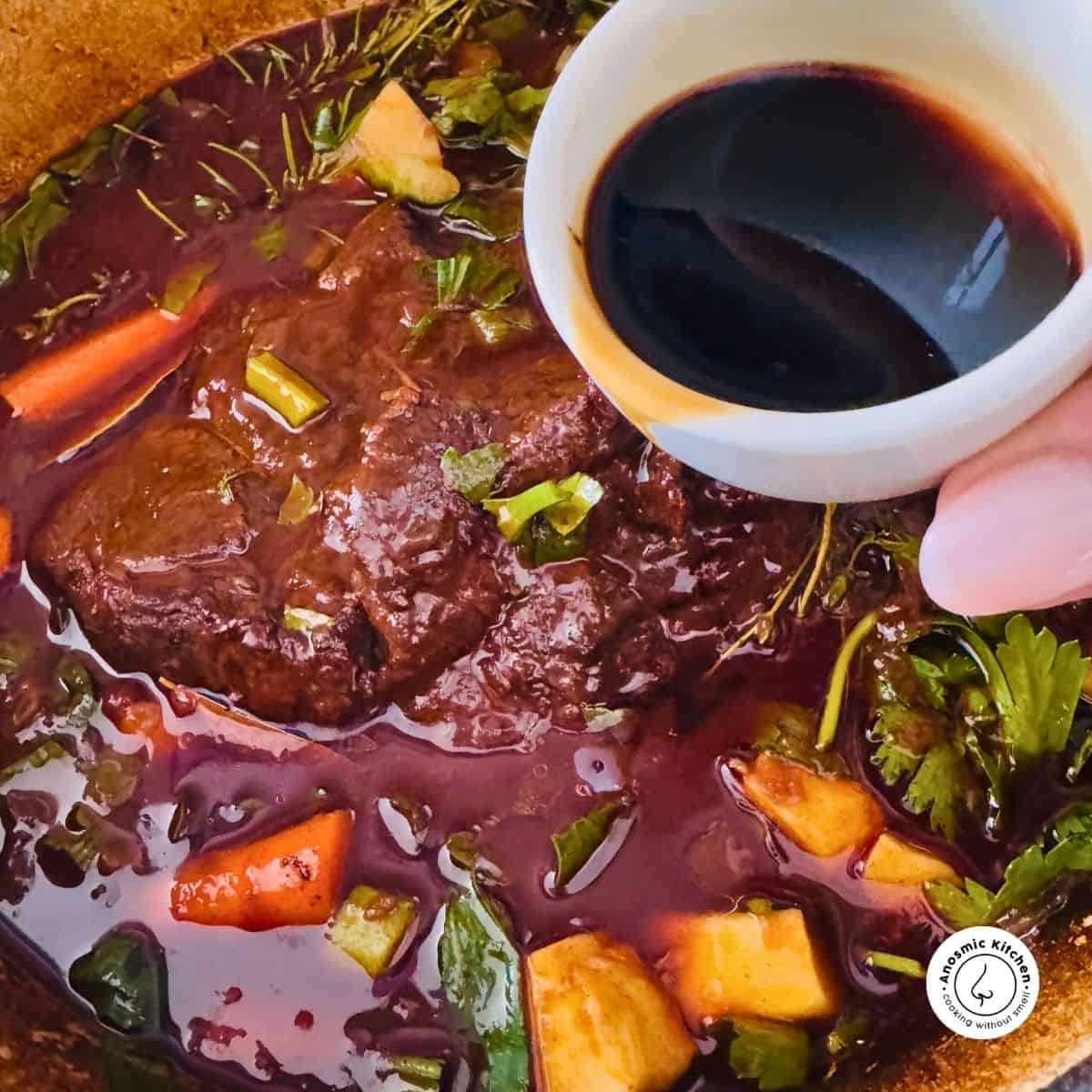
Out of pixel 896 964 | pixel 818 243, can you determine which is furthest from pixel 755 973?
pixel 818 243

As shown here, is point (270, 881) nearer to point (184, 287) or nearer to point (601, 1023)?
point (601, 1023)

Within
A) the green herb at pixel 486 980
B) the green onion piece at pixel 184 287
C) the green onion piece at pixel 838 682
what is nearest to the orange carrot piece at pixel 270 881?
the green herb at pixel 486 980

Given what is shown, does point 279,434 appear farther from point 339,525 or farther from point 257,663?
point 257,663

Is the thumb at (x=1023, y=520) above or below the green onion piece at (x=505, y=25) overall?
below

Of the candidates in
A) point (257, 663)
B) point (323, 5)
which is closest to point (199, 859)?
point (257, 663)

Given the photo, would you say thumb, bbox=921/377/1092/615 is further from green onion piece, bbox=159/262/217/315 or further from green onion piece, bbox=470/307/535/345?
green onion piece, bbox=159/262/217/315

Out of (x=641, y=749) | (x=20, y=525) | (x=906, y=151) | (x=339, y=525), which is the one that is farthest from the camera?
(x=20, y=525)

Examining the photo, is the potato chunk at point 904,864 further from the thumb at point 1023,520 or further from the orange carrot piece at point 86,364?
the orange carrot piece at point 86,364
